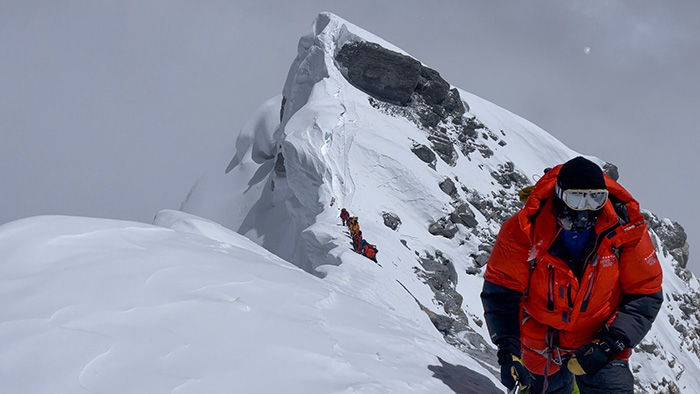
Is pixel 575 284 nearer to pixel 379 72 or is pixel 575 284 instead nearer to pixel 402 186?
pixel 402 186

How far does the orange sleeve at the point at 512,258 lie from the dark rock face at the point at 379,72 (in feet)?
77.6

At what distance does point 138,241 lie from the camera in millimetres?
3596

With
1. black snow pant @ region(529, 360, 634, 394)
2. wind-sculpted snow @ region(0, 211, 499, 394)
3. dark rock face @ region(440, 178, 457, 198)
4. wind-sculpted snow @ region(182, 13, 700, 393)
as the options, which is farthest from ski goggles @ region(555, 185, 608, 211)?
dark rock face @ region(440, 178, 457, 198)

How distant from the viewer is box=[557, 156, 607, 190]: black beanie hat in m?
2.76

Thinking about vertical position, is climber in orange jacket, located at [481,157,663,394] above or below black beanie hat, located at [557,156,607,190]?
below

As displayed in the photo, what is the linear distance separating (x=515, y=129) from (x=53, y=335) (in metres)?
33.3

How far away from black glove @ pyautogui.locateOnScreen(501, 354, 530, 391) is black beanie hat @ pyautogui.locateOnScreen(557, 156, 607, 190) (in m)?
1.04

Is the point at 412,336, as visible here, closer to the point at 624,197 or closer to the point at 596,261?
the point at 596,261

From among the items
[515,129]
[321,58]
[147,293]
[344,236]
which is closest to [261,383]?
[147,293]

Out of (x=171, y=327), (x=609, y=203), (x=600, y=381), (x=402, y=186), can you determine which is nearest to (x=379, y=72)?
(x=402, y=186)

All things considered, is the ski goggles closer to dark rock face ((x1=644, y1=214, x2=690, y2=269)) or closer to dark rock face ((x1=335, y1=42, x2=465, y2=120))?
dark rock face ((x1=335, y1=42, x2=465, y2=120))

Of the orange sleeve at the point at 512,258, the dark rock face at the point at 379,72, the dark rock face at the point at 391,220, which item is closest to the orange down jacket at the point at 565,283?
the orange sleeve at the point at 512,258

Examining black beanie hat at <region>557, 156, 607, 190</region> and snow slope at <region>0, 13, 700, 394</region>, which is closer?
snow slope at <region>0, 13, 700, 394</region>

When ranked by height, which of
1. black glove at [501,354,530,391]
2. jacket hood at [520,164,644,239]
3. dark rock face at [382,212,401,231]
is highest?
jacket hood at [520,164,644,239]
